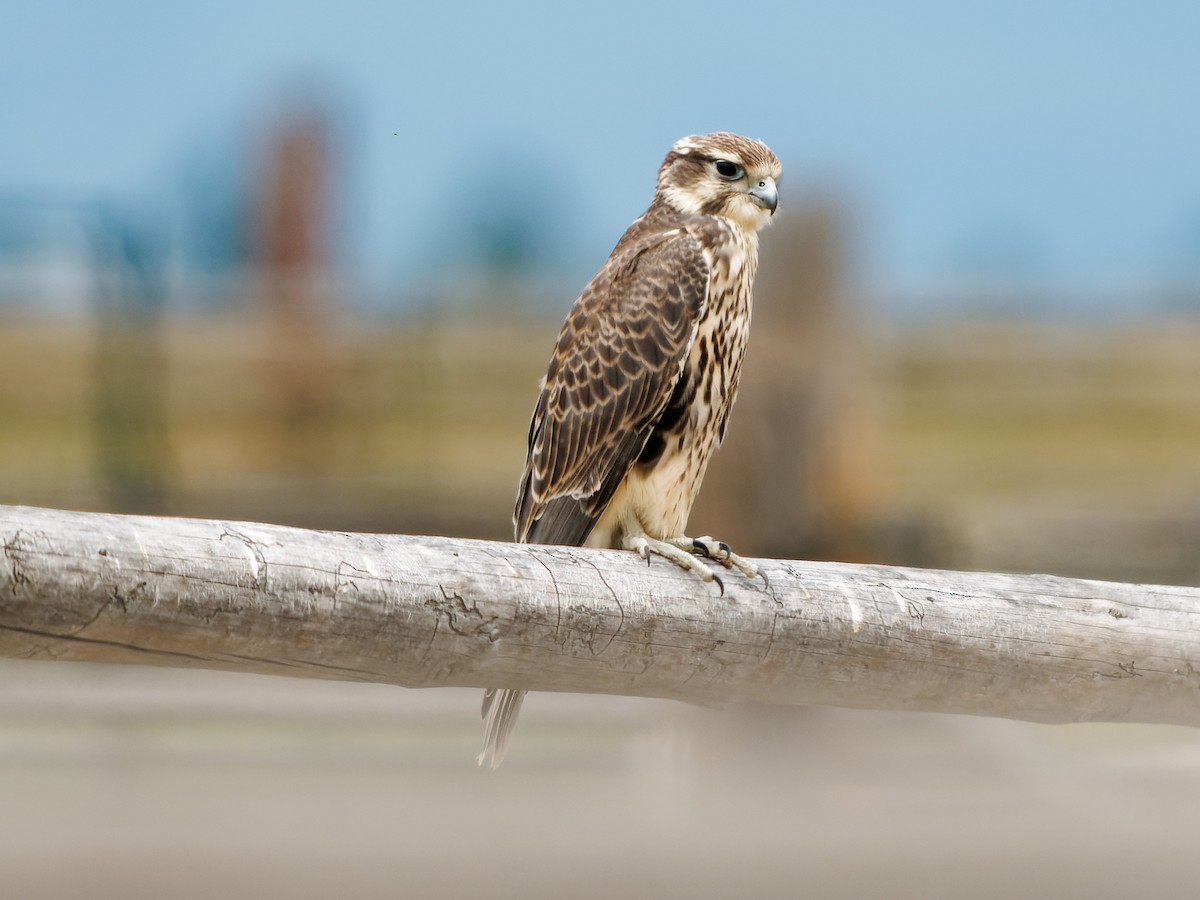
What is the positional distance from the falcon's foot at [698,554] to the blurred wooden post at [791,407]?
0.87 m

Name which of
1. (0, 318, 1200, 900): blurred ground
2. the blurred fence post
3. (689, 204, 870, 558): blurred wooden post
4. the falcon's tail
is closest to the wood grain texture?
the falcon's tail

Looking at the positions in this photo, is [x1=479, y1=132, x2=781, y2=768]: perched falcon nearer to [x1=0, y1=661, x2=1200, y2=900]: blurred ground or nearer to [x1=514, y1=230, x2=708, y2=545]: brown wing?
[x1=514, y1=230, x2=708, y2=545]: brown wing

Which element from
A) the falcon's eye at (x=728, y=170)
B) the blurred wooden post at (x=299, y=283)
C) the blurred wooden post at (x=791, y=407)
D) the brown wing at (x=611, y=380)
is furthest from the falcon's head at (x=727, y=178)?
the blurred wooden post at (x=299, y=283)

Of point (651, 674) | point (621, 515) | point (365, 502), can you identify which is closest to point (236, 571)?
point (651, 674)

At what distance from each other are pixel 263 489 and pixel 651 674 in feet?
9.46

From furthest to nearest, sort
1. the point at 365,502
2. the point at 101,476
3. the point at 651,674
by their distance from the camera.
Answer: the point at 101,476, the point at 365,502, the point at 651,674

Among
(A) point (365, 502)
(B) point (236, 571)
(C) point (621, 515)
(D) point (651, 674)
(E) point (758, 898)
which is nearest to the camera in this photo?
(B) point (236, 571)

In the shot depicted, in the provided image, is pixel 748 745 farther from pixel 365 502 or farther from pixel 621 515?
pixel 365 502

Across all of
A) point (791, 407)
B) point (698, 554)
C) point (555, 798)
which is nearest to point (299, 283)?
point (555, 798)

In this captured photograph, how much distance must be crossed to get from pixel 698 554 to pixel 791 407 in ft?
3.52

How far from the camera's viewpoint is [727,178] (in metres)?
2.63

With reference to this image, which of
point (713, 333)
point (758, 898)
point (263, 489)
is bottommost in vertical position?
point (758, 898)

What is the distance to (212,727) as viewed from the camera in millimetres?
4840

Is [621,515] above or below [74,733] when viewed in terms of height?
above
